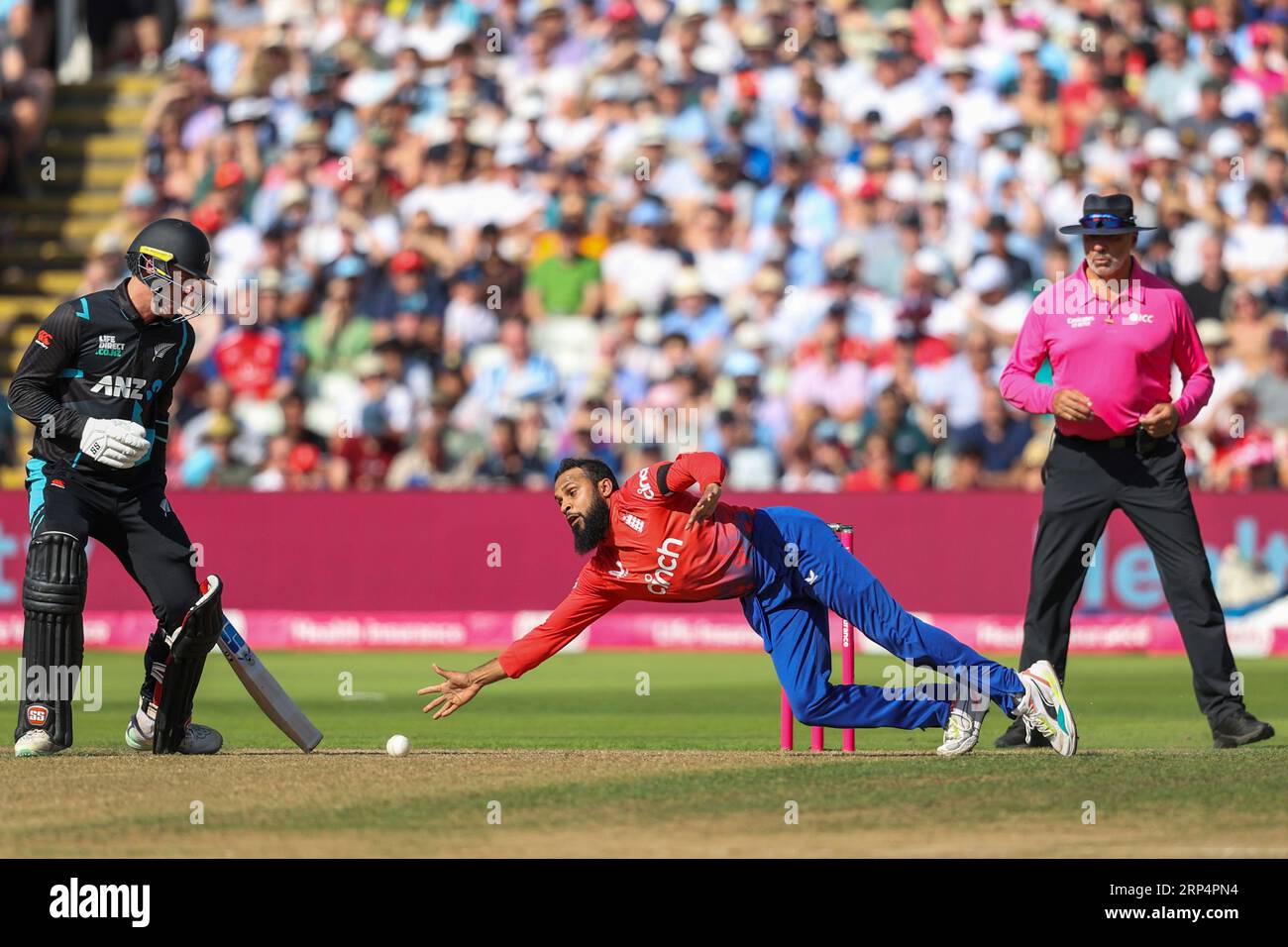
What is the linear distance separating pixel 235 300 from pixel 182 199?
252 centimetres

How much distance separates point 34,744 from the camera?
10672 millimetres

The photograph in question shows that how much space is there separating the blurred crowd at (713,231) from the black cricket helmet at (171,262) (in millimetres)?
9601

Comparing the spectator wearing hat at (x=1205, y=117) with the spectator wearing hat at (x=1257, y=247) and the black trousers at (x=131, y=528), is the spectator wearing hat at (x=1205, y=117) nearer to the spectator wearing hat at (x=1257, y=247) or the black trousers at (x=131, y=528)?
the spectator wearing hat at (x=1257, y=247)

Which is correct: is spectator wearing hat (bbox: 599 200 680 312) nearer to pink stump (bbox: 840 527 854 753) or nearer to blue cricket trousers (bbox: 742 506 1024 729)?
pink stump (bbox: 840 527 854 753)

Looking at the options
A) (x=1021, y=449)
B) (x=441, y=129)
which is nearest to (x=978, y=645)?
(x=1021, y=449)

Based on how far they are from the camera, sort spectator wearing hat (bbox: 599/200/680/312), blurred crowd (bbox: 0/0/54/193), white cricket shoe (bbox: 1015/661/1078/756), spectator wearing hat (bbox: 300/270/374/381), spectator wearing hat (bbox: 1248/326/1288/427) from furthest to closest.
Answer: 1. blurred crowd (bbox: 0/0/54/193)
2. spectator wearing hat (bbox: 300/270/374/381)
3. spectator wearing hat (bbox: 599/200/680/312)
4. spectator wearing hat (bbox: 1248/326/1288/427)
5. white cricket shoe (bbox: 1015/661/1078/756)

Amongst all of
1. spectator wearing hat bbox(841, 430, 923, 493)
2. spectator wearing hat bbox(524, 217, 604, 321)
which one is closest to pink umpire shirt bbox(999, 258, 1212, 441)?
spectator wearing hat bbox(841, 430, 923, 493)

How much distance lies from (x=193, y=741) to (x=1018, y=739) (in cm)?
420

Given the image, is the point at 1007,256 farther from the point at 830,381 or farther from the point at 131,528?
the point at 131,528

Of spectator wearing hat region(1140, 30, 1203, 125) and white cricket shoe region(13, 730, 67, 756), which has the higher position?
spectator wearing hat region(1140, 30, 1203, 125)

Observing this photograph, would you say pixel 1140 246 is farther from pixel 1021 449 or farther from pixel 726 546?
pixel 726 546

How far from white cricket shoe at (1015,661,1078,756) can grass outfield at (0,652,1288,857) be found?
0.11 metres

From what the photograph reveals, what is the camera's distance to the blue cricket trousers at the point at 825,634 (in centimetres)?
1018

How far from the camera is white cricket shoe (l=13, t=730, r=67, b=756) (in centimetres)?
1067
